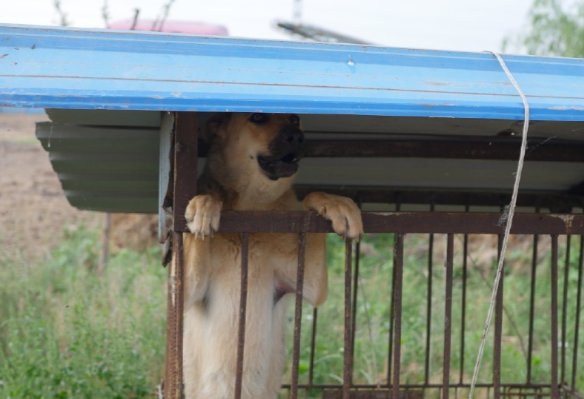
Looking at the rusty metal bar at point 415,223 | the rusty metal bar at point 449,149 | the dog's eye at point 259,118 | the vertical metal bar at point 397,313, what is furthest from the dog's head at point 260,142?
the vertical metal bar at point 397,313

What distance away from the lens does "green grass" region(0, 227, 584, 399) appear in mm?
5809

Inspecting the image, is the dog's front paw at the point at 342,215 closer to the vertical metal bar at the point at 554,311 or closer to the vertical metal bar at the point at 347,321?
the vertical metal bar at the point at 347,321

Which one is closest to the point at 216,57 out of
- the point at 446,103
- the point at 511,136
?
the point at 446,103

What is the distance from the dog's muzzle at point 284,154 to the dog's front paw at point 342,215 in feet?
1.22

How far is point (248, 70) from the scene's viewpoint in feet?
8.86

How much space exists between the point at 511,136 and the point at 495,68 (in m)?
1.02

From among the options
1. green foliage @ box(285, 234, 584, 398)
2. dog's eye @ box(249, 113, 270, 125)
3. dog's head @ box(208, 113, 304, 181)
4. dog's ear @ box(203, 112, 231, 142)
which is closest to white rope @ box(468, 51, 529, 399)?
dog's head @ box(208, 113, 304, 181)

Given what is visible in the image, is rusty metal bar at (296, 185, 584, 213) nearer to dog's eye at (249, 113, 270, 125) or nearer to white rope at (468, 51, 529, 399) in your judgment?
dog's eye at (249, 113, 270, 125)

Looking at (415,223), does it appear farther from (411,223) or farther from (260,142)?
(260,142)

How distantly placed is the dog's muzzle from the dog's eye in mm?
95

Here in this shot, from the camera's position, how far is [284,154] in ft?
11.8

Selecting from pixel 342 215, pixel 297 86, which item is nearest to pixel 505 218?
pixel 342 215

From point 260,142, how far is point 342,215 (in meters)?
0.71

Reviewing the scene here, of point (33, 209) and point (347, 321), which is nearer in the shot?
point (347, 321)
